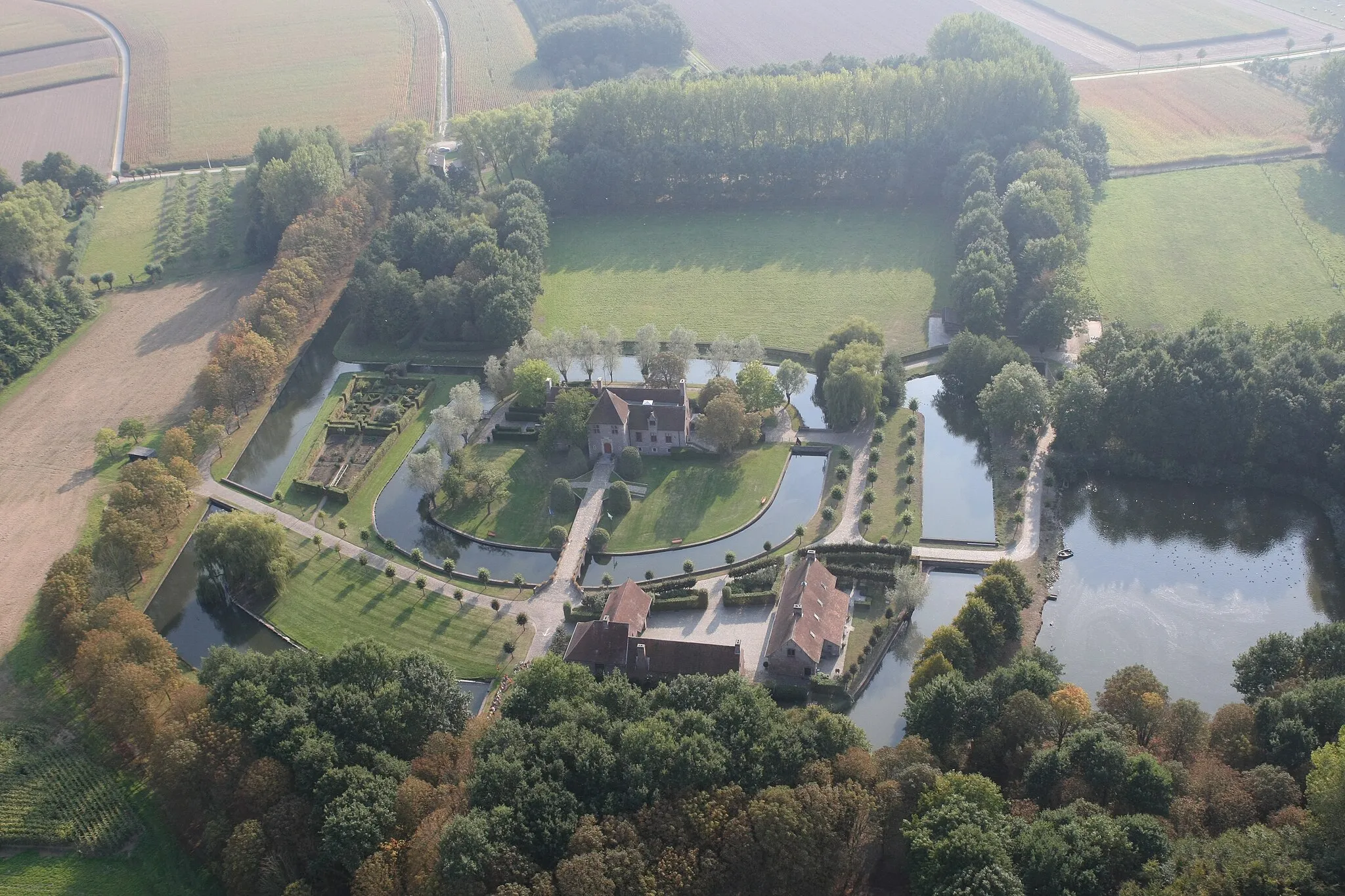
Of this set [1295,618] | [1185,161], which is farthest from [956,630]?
[1185,161]

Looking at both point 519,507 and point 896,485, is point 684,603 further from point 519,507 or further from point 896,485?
point 896,485

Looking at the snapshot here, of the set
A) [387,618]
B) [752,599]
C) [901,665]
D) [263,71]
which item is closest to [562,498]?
[387,618]

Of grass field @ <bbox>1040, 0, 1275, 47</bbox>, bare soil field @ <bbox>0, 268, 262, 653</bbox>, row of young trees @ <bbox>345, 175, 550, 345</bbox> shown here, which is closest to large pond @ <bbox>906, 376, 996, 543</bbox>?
row of young trees @ <bbox>345, 175, 550, 345</bbox>

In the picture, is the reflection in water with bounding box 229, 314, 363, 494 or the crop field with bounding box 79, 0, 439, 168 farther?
the crop field with bounding box 79, 0, 439, 168

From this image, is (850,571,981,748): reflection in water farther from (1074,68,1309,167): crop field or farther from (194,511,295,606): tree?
(1074,68,1309,167): crop field

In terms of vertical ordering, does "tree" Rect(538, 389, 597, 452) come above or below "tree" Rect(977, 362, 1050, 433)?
below

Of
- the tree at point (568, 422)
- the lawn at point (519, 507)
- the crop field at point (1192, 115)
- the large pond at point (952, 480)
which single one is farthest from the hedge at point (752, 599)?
the crop field at point (1192, 115)

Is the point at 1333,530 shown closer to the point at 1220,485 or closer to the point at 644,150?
the point at 1220,485
